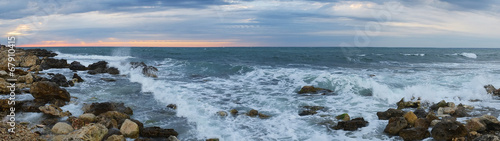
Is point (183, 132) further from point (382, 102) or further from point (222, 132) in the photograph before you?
point (382, 102)

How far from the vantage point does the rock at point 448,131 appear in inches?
266

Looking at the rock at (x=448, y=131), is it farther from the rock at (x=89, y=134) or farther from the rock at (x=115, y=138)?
the rock at (x=89, y=134)

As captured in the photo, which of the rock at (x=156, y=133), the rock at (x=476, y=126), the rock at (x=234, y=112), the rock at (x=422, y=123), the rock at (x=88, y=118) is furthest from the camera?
the rock at (x=234, y=112)

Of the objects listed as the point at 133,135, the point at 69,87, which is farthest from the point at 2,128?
the point at 69,87

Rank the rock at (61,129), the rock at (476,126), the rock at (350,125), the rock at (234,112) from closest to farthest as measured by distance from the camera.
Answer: the rock at (476,126) → the rock at (61,129) → the rock at (350,125) → the rock at (234,112)

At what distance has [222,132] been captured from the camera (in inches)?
313

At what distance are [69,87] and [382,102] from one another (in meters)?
13.7

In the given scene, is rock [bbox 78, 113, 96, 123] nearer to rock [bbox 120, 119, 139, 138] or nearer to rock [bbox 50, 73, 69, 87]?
rock [bbox 120, 119, 139, 138]

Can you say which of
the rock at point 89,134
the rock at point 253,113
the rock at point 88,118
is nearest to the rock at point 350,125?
the rock at point 253,113

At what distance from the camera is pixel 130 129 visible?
23.9 ft

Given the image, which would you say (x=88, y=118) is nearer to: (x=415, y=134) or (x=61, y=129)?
(x=61, y=129)

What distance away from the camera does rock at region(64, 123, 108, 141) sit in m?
6.49

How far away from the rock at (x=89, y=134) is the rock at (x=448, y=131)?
7.69m

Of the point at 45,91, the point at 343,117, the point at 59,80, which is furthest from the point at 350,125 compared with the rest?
the point at 59,80
